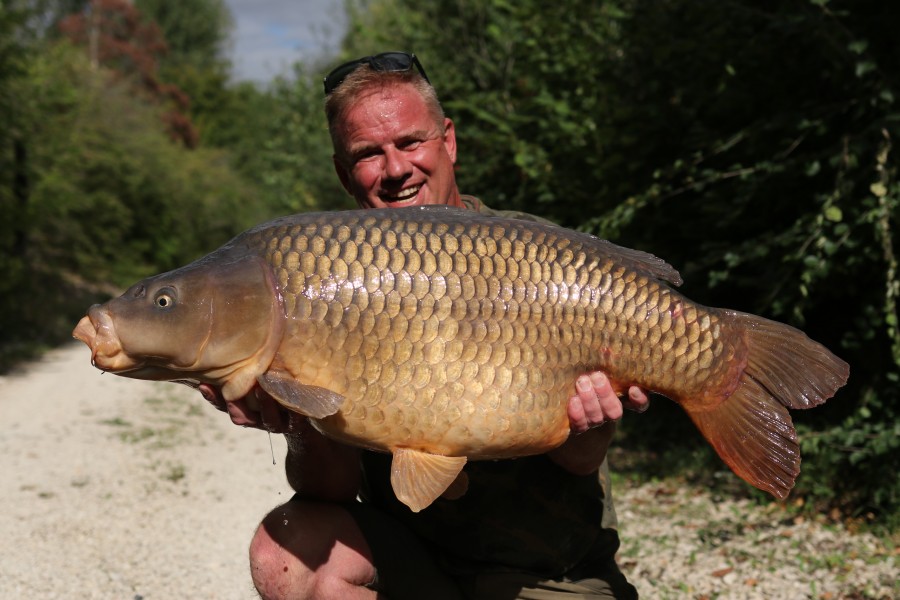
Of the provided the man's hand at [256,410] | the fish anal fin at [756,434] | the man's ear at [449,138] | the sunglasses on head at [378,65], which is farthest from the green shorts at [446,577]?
the sunglasses on head at [378,65]

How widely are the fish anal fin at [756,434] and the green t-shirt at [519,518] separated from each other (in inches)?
18.9

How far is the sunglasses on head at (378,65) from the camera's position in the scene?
203cm

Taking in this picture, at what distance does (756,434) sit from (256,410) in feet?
2.74

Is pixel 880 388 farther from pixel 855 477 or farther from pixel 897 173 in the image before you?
pixel 897 173

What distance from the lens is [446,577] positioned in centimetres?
196

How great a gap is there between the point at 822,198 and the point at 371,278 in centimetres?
239

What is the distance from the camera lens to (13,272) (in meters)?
8.63

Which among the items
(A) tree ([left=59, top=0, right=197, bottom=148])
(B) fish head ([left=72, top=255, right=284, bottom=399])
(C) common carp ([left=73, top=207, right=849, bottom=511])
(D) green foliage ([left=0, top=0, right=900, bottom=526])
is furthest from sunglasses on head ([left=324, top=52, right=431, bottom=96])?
(A) tree ([left=59, top=0, right=197, bottom=148])

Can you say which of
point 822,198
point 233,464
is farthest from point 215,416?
point 822,198

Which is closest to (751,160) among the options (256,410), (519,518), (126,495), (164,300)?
(519,518)

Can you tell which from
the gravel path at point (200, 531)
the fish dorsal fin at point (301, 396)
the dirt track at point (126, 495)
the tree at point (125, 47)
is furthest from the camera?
the tree at point (125, 47)

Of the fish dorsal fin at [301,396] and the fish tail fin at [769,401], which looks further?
the fish tail fin at [769,401]

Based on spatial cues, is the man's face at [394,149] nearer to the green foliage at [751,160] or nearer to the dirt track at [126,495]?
the dirt track at [126,495]

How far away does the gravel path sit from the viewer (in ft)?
9.96
